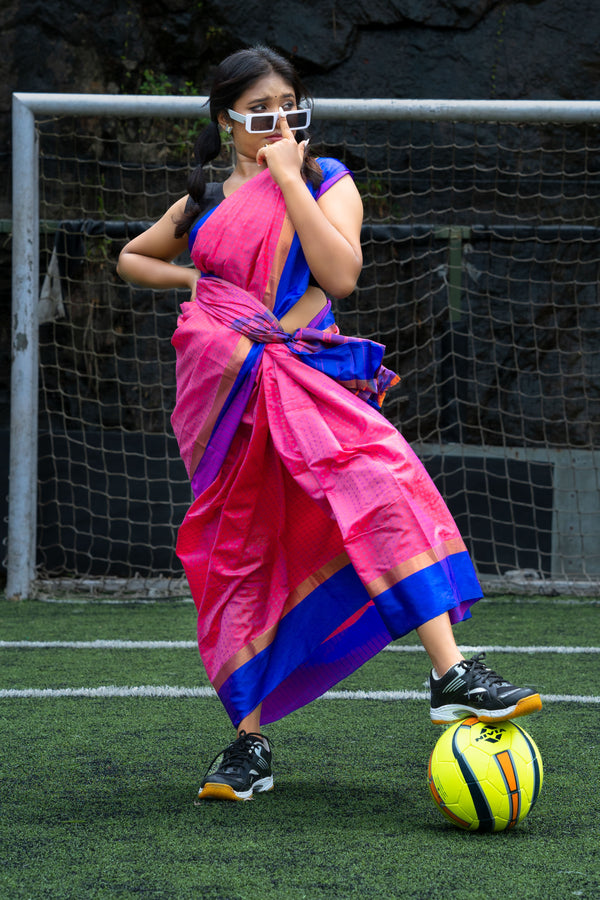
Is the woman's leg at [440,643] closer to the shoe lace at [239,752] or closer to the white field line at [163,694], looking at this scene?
the shoe lace at [239,752]

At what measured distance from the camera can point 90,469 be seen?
5.61m

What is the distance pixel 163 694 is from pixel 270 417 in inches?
52.6

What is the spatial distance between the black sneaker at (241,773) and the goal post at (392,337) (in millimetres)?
2992

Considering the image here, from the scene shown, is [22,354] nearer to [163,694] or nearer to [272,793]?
[163,694]

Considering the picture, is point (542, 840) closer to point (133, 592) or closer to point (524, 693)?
point (524, 693)

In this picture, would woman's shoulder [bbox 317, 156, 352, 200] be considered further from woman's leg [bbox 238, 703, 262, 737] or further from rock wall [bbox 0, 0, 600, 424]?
rock wall [bbox 0, 0, 600, 424]

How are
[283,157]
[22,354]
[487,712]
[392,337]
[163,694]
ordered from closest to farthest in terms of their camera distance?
[487,712] → [283,157] → [163,694] → [22,354] → [392,337]

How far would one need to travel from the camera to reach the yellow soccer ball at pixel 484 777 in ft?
6.11

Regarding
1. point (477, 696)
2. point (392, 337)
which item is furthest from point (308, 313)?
point (392, 337)

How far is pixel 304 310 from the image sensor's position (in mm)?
2225

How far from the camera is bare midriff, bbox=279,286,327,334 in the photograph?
2.21 meters

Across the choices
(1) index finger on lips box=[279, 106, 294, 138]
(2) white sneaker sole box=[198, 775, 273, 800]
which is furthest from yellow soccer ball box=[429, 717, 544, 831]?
(1) index finger on lips box=[279, 106, 294, 138]

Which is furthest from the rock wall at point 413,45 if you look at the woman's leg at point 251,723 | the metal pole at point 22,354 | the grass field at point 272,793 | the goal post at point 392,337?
the woman's leg at point 251,723

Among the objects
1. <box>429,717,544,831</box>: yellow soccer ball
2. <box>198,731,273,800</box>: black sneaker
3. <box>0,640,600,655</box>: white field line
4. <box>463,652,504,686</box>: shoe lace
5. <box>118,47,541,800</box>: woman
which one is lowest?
<box>0,640,600,655</box>: white field line
